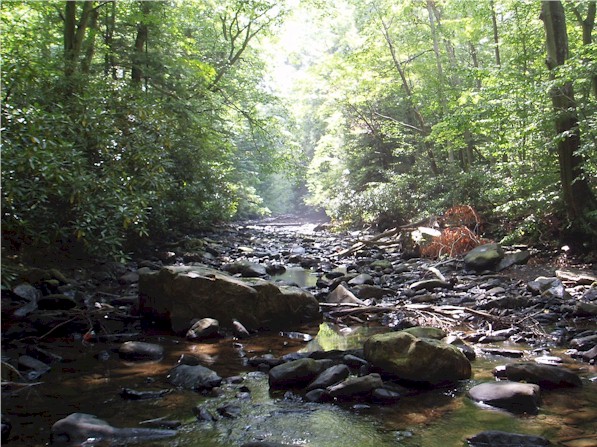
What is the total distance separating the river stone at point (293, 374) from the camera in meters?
4.22

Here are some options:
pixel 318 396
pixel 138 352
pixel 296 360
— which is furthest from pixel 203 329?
pixel 318 396

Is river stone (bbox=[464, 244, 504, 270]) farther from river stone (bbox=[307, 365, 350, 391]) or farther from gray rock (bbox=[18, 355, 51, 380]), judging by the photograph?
gray rock (bbox=[18, 355, 51, 380])

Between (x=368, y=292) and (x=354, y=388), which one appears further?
(x=368, y=292)

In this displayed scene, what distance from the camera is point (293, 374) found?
13.9 feet

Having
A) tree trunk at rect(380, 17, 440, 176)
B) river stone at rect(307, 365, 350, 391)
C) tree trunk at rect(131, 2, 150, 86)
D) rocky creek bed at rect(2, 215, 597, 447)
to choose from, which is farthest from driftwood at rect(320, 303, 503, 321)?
tree trunk at rect(380, 17, 440, 176)

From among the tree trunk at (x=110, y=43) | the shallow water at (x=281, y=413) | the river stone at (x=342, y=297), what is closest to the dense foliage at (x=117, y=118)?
the tree trunk at (x=110, y=43)

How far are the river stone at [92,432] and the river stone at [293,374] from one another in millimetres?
1145

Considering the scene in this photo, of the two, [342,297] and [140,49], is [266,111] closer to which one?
[140,49]

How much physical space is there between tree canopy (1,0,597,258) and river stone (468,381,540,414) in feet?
16.5

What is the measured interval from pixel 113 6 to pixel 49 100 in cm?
656

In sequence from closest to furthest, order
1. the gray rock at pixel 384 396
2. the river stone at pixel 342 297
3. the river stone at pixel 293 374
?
the gray rock at pixel 384 396 < the river stone at pixel 293 374 < the river stone at pixel 342 297

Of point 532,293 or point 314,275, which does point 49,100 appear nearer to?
point 314,275

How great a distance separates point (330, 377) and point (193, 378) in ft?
4.01

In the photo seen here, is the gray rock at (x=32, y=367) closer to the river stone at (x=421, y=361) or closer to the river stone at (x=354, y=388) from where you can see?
the river stone at (x=354, y=388)
